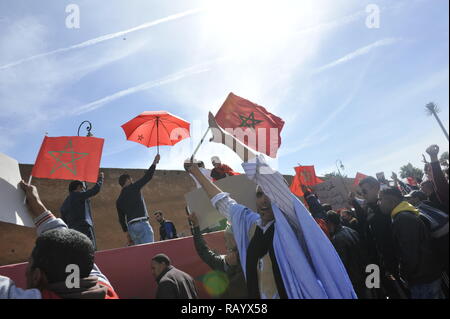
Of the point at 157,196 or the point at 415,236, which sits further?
the point at 157,196

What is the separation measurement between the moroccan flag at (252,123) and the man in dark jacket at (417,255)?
1.64 meters

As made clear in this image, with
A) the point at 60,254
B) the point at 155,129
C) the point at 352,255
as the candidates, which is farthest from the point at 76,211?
the point at 352,255

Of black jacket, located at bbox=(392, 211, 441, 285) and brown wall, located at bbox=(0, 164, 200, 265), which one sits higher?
brown wall, located at bbox=(0, 164, 200, 265)

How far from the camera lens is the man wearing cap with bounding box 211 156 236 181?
444 centimetres

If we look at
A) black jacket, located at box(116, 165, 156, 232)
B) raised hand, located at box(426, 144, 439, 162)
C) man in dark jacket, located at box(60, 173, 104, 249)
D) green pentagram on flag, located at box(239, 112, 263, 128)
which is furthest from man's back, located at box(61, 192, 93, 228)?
raised hand, located at box(426, 144, 439, 162)

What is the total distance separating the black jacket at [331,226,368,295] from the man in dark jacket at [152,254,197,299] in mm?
2097

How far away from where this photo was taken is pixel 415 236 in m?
2.49

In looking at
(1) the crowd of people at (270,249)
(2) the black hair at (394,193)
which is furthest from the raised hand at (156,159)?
(2) the black hair at (394,193)

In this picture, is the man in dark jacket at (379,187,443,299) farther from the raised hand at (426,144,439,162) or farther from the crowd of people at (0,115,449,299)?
the raised hand at (426,144,439,162)

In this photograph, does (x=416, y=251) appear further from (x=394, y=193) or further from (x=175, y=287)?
(x=175, y=287)

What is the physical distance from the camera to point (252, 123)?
4051 mm

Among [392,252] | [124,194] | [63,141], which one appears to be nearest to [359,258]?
[392,252]

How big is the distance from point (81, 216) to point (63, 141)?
1.13 meters
